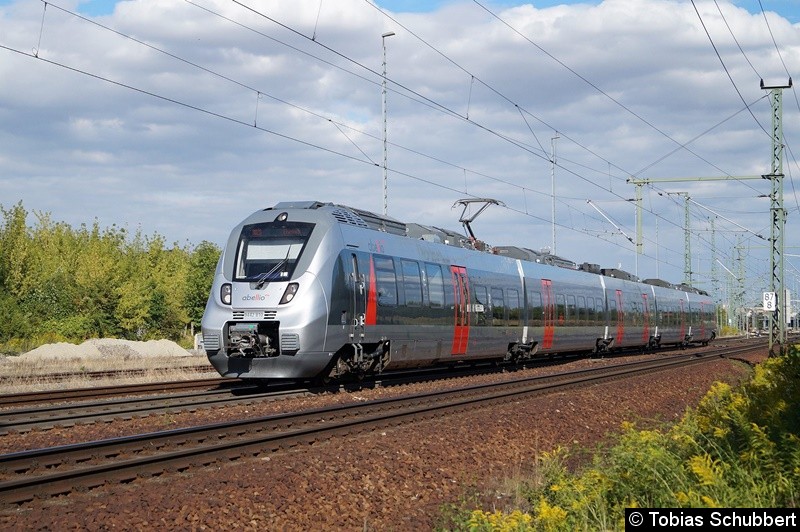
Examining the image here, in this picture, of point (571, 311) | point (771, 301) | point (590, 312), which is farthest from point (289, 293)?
point (771, 301)

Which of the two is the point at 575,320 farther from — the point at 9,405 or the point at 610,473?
the point at 610,473

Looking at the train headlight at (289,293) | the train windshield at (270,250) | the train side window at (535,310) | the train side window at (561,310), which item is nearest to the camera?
the train headlight at (289,293)

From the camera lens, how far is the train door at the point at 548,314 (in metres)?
30.3

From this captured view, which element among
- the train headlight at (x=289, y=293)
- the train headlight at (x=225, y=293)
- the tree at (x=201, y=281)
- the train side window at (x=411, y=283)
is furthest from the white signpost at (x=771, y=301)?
the tree at (x=201, y=281)

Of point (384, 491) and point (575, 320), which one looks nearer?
point (384, 491)

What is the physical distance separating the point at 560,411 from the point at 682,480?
8946 mm

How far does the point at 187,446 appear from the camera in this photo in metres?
11.1

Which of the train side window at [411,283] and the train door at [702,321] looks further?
the train door at [702,321]

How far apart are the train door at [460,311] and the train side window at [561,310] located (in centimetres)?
857

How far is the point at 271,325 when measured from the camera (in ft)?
55.6

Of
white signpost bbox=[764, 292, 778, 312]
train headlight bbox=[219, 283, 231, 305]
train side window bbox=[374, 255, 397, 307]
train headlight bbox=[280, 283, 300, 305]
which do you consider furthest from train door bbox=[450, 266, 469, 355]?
white signpost bbox=[764, 292, 778, 312]

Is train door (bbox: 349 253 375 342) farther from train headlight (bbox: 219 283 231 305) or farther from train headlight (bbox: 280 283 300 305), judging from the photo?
train headlight (bbox: 219 283 231 305)

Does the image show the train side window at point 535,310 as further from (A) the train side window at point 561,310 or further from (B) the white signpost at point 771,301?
(B) the white signpost at point 771,301

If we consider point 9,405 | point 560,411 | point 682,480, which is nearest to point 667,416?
point 560,411
